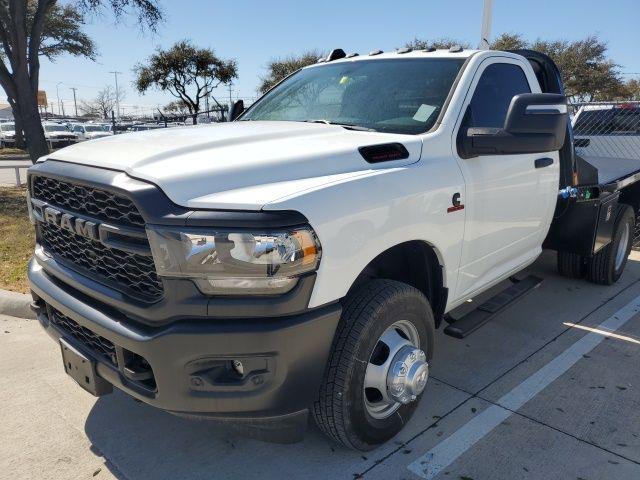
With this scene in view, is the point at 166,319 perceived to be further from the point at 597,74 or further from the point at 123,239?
the point at 597,74

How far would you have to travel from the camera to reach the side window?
10.7ft

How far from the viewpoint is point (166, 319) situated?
207cm

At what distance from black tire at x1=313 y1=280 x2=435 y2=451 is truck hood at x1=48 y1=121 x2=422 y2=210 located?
0.56 metres

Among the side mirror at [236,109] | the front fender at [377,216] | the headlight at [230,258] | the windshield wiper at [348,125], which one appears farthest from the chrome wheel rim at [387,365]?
the side mirror at [236,109]

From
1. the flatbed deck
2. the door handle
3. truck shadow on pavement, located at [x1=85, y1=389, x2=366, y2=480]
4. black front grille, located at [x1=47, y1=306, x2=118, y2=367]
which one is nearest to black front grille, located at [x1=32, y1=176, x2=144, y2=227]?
black front grille, located at [x1=47, y1=306, x2=118, y2=367]

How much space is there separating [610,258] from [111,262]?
4568 millimetres

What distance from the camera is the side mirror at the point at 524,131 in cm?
282

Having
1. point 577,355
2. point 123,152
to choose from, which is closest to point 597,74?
point 577,355

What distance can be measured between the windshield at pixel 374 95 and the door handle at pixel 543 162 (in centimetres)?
88

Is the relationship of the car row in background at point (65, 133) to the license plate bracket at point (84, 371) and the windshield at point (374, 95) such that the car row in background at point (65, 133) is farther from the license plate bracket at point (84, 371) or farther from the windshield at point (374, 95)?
the license plate bracket at point (84, 371)

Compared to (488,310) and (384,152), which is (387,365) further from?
(488,310)

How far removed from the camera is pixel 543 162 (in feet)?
12.3

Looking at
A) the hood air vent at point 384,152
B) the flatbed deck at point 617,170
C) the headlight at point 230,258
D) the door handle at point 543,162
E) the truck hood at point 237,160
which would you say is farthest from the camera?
the flatbed deck at point 617,170

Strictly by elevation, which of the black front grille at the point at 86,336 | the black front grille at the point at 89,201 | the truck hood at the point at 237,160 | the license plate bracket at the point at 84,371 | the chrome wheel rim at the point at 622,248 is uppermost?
the truck hood at the point at 237,160
